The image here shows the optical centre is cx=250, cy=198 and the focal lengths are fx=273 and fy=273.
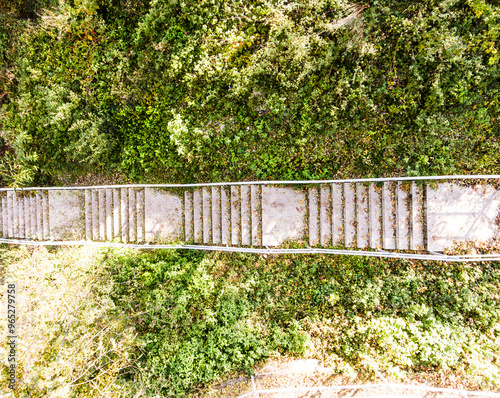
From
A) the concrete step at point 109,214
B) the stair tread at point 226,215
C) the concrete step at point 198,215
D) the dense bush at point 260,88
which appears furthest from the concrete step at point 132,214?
the stair tread at point 226,215

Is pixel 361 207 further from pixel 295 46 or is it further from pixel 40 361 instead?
pixel 40 361

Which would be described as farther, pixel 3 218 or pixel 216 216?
pixel 3 218

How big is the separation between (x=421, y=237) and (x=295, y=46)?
5770 millimetres

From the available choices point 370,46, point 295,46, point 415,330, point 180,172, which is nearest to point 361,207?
point 415,330

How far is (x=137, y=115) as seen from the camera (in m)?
8.10

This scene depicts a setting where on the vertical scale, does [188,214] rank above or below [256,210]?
below

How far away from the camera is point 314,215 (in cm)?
738

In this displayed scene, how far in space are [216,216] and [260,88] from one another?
145 inches

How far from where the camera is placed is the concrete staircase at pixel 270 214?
6934mm

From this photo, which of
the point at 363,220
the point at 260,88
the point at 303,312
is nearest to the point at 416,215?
the point at 363,220

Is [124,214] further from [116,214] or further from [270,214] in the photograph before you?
[270,214]

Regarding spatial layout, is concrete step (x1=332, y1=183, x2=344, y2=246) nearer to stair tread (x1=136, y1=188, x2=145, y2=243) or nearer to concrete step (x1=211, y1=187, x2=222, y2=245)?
concrete step (x1=211, y1=187, x2=222, y2=245)

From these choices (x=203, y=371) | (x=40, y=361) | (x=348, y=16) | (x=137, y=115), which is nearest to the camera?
(x=40, y=361)

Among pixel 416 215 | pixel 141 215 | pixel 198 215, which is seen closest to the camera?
pixel 416 215
